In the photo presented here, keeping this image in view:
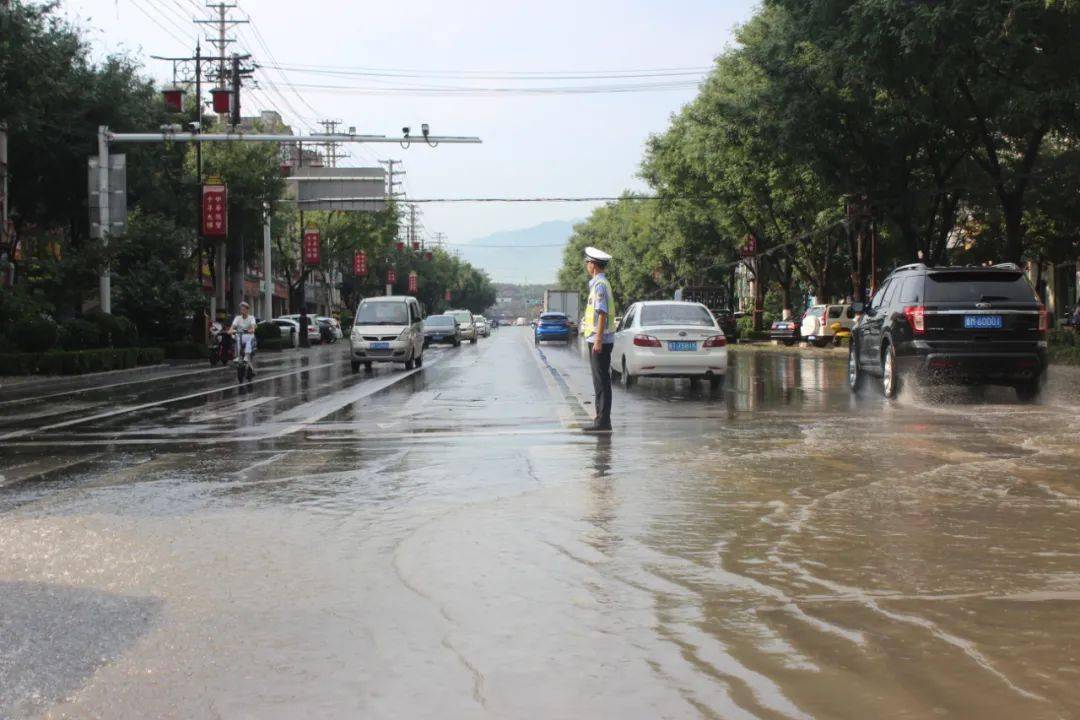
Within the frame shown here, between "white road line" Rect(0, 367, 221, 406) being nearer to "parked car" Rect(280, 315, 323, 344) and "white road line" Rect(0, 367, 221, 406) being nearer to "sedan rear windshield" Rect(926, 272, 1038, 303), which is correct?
"sedan rear windshield" Rect(926, 272, 1038, 303)

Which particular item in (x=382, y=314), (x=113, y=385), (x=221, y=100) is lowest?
(x=113, y=385)

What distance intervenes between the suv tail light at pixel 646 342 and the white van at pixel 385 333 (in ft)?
34.7

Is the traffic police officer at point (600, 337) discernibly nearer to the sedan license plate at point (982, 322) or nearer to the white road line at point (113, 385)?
the sedan license plate at point (982, 322)

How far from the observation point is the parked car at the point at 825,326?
46.0m

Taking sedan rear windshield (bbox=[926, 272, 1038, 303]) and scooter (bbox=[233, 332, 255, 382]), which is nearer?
sedan rear windshield (bbox=[926, 272, 1038, 303])

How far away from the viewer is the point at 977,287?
1644 cm

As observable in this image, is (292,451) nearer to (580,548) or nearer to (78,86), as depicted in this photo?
(580,548)

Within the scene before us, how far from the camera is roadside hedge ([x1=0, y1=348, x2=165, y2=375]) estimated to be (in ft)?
91.6

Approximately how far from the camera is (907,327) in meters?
16.6

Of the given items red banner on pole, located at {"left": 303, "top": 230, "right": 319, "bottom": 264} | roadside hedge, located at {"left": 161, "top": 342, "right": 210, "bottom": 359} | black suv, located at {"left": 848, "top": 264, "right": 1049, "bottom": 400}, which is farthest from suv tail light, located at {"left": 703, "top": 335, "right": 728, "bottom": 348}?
red banner on pole, located at {"left": 303, "top": 230, "right": 319, "bottom": 264}

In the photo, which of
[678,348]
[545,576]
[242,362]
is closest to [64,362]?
[242,362]

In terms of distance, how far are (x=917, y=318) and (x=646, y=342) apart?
5.04 meters

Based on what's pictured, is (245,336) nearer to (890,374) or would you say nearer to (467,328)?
(890,374)

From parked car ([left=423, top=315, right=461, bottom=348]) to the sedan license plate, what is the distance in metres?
37.4
